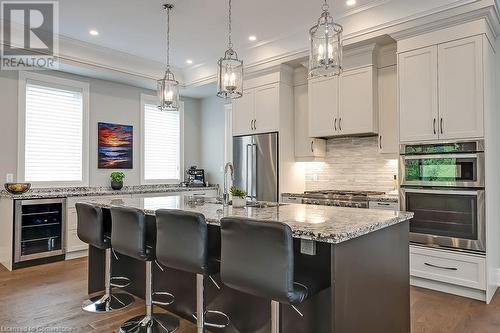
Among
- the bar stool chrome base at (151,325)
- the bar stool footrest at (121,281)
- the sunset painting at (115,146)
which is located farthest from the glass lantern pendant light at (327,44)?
the sunset painting at (115,146)

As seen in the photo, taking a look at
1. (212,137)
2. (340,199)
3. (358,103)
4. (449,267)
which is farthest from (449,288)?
(212,137)

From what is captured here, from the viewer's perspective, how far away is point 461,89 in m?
3.35

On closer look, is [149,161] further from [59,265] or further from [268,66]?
[268,66]

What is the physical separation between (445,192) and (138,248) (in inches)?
116

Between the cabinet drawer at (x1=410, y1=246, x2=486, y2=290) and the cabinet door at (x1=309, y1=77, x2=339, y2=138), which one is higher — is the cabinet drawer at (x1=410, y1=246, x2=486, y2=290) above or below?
below

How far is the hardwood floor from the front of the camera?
270 cm

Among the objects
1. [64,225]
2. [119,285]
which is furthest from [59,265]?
[119,285]

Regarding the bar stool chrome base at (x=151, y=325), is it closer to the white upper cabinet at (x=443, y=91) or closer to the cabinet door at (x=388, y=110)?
the white upper cabinet at (x=443, y=91)

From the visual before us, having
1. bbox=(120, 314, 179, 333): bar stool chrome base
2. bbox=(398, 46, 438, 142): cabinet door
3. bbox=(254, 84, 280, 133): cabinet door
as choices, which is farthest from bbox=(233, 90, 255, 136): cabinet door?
bbox=(120, 314, 179, 333): bar stool chrome base

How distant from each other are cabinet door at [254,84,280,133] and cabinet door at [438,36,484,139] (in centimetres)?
217

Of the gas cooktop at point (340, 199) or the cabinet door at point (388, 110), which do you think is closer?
the gas cooktop at point (340, 199)

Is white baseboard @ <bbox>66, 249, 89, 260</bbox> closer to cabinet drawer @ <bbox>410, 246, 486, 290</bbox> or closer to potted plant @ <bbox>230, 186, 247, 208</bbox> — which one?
potted plant @ <bbox>230, 186, 247, 208</bbox>

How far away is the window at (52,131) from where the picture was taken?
4.88m

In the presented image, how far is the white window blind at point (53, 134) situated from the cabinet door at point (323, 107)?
362 centimetres
